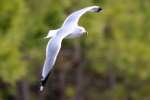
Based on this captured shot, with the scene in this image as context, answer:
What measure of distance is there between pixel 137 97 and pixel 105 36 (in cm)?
134

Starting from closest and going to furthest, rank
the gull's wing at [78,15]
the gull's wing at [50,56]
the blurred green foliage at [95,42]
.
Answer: the gull's wing at [50,56]
the gull's wing at [78,15]
the blurred green foliage at [95,42]

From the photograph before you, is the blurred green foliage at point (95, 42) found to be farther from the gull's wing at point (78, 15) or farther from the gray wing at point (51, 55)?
the gray wing at point (51, 55)

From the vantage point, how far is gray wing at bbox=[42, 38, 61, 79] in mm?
5350

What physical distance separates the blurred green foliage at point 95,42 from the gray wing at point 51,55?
5.64 m

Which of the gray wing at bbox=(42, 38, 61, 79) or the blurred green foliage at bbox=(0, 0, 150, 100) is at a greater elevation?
the gray wing at bbox=(42, 38, 61, 79)

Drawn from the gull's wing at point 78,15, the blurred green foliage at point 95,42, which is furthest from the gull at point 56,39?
the blurred green foliage at point 95,42

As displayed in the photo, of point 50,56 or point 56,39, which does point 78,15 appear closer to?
point 56,39

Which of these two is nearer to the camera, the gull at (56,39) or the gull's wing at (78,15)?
the gull at (56,39)

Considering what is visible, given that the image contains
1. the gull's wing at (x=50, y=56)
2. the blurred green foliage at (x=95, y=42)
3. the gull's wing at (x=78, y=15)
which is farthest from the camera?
the blurred green foliage at (x=95, y=42)

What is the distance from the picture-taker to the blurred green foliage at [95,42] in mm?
11555

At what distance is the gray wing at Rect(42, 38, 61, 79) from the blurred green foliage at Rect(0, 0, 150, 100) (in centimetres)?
564

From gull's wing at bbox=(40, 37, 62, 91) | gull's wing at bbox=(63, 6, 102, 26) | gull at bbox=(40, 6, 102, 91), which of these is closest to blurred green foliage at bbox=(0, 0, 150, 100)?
gull's wing at bbox=(63, 6, 102, 26)

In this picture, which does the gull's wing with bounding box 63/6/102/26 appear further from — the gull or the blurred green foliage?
the blurred green foliage

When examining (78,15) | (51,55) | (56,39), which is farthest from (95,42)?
(51,55)
